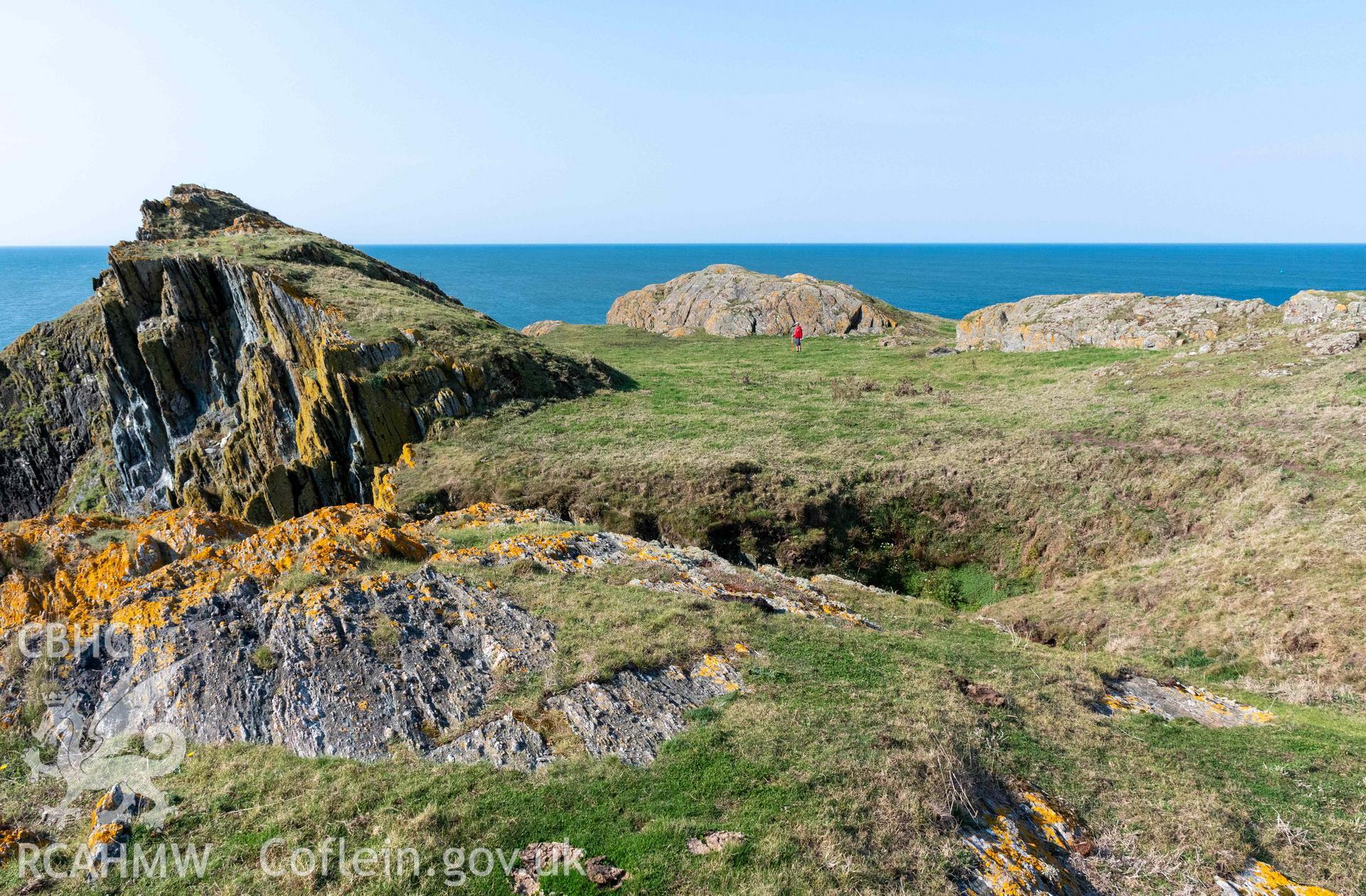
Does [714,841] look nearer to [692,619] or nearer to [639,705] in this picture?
[639,705]

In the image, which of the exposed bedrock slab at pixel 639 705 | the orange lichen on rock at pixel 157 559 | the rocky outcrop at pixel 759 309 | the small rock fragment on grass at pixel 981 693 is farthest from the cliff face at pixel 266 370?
the rocky outcrop at pixel 759 309

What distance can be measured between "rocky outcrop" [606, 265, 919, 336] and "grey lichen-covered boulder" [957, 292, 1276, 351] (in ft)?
48.2

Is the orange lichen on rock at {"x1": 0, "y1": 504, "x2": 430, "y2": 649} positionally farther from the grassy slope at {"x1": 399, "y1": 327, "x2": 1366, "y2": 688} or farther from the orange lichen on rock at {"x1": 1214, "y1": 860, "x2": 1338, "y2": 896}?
the orange lichen on rock at {"x1": 1214, "y1": 860, "x2": 1338, "y2": 896}

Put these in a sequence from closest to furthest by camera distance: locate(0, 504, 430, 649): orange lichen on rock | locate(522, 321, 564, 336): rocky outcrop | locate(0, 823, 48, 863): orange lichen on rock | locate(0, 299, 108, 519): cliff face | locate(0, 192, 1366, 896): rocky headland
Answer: locate(0, 823, 48, 863): orange lichen on rock < locate(0, 192, 1366, 896): rocky headland < locate(0, 504, 430, 649): orange lichen on rock < locate(0, 299, 108, 519): cliff face < locate(522, 321, 564, 336): rocky outcrop

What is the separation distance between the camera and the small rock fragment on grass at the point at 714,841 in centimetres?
819

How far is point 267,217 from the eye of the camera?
51.3 metres

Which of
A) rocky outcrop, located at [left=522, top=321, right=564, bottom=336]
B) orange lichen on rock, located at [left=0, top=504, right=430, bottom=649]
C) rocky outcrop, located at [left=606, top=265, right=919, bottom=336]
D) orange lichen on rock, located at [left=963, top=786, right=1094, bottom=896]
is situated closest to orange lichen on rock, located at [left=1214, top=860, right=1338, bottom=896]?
orange lichen on rock, located at [left=963, top=786, right=1094, bottom=896]

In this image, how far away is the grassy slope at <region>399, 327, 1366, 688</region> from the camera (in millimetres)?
17781

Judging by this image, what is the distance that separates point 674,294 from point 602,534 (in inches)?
2642

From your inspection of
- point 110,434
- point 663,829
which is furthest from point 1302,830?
Result: point 110,434

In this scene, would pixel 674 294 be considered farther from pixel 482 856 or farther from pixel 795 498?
pixel 482 856

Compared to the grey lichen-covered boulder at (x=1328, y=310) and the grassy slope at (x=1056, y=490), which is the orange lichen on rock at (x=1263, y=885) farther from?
the grey lichen-covered boulder at (x=1328, y=310)

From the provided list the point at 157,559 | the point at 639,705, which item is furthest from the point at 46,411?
the point at 639,705

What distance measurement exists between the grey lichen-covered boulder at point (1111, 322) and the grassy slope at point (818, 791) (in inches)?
1474
